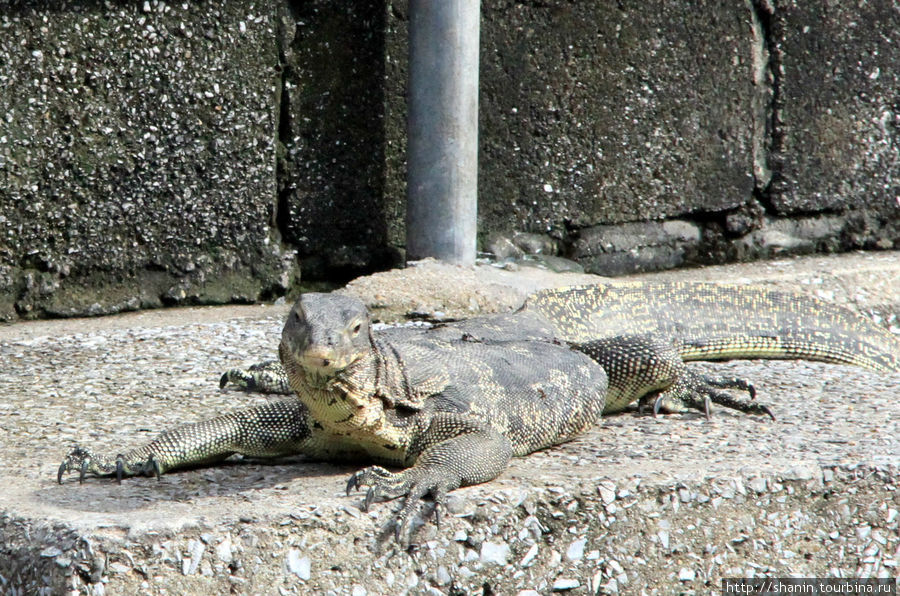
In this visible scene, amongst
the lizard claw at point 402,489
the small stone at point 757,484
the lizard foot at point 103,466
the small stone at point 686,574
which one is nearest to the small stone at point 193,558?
the lizard claw at point 402,489

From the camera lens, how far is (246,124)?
5289 mm

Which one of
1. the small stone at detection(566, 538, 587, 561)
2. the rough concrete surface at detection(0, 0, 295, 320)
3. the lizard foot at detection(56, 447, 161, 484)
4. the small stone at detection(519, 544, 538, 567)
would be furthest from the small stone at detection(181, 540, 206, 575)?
the rough concrete surface at detection(0, 0, 295, 320)

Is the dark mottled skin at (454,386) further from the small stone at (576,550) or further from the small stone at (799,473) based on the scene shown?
the small stone at (799,473)

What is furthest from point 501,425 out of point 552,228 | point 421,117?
point 552,228

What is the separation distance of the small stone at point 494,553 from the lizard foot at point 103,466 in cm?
92

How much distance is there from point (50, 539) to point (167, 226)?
272cm

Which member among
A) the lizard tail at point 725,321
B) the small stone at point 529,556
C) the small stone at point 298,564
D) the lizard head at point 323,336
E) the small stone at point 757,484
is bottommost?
the small stone at point 529,556

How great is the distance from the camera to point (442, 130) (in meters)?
5.36

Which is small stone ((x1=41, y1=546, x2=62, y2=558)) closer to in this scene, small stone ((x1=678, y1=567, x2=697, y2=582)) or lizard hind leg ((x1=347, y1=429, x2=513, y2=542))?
lizard hind leg ((x1=347, y1=429, x2=513, y2=542))

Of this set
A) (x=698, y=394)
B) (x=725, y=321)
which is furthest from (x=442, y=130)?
(x=698, y=394)

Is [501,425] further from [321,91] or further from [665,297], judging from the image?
[321,91]

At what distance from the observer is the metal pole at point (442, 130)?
17.3 ft

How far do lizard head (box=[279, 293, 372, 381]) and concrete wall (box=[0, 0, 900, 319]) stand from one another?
2.52m

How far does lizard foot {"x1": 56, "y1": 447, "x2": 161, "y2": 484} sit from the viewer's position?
3.11m
